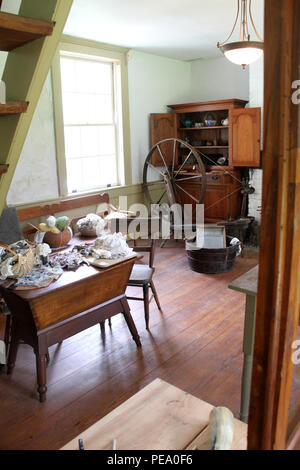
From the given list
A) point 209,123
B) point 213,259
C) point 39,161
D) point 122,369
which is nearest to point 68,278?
point 122,369

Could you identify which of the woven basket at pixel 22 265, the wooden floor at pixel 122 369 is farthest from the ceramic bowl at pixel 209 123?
the woven basket at pixel 22 265

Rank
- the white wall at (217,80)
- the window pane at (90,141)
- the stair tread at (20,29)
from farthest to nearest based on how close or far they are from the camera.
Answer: the white wall at (217,80) < the window pane at (90,141) < the stair tread at (20,29)

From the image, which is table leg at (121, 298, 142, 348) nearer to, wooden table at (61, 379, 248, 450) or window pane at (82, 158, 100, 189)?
wooden table at (61, 379, 248, 450)

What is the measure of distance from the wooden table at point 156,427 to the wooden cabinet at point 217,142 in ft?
14.7

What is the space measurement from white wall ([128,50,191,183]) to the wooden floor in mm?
2908

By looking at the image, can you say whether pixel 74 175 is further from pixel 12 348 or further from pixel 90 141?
pixel 12 348

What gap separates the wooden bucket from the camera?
4.57 metres

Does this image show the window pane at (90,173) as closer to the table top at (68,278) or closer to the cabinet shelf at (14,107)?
the table top at (68,278)

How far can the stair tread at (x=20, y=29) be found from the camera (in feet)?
4.13

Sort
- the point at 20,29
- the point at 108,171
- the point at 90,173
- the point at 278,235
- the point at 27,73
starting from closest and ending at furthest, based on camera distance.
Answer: the point at 278,235 → the point at 20,29 → the point at 27,73 → the point at 90,173 → the point at 108,171

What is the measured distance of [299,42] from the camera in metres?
0.78

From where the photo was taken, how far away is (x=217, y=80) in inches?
261

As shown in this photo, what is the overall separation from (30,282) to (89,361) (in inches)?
32.0

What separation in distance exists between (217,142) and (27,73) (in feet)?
18.3
